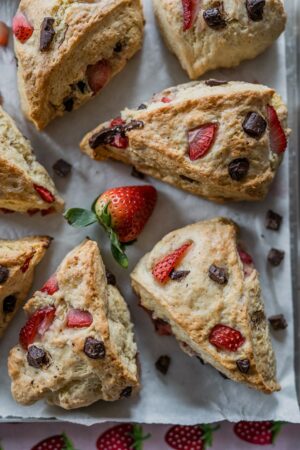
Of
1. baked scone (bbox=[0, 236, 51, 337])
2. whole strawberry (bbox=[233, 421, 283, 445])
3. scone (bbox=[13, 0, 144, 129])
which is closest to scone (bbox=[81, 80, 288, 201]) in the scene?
scone (bbox=[13, 0, 144, 129])

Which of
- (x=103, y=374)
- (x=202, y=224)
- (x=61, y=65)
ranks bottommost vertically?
(x=103, y=374)

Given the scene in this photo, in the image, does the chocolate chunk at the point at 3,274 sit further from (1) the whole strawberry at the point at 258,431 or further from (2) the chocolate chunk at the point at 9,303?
(1) the whole strawberry at the point at 258,431

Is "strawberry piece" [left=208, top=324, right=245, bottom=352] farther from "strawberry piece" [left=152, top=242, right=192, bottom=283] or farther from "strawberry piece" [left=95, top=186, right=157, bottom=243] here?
"strawberry piece" [left=95, top=186, right=157, bottom=243]

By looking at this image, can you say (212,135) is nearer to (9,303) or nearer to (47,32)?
(47,32)

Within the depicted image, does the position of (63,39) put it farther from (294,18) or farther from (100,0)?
(294,18)

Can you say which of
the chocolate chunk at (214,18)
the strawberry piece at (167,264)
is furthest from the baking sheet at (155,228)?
the chocolate chunk at (214,18)

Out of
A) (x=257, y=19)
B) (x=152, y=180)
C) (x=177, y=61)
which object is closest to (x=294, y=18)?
(x=257, y=19)

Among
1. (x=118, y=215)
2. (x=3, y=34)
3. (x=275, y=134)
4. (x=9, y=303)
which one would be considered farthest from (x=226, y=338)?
(x=3, y=34)
